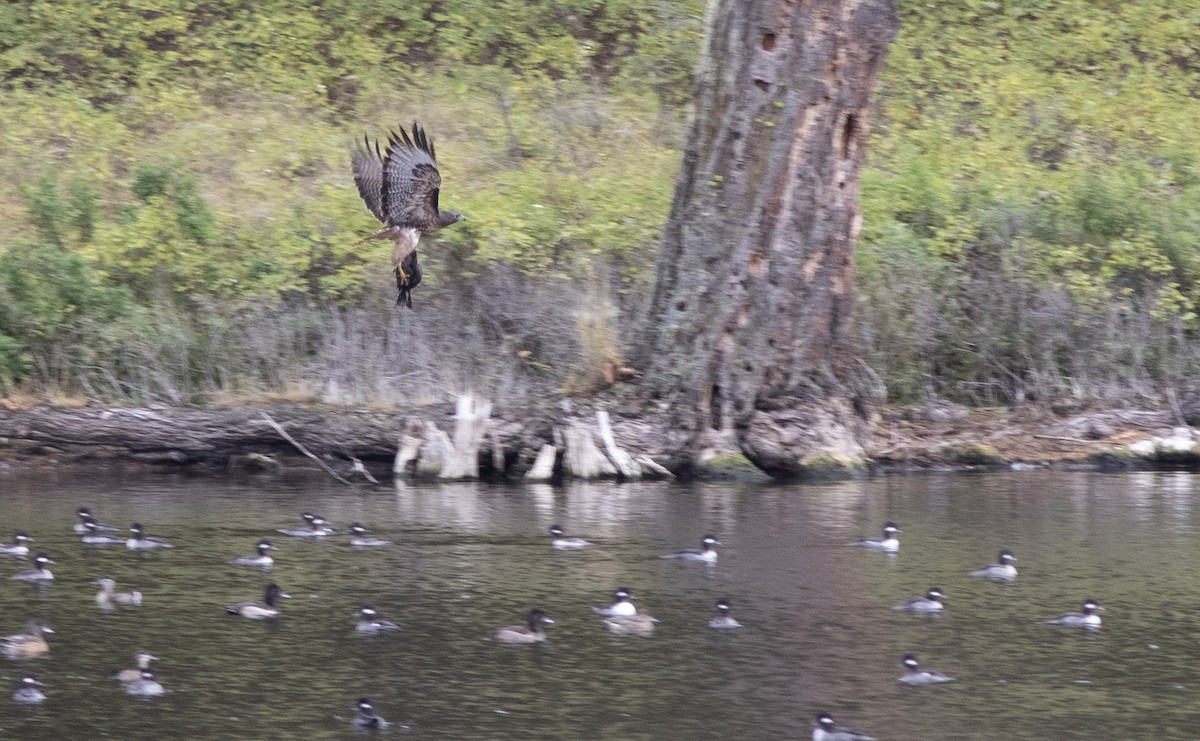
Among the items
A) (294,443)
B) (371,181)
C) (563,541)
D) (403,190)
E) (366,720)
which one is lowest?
(366,720)

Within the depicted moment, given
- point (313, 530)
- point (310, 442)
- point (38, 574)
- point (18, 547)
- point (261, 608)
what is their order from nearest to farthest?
point (261, 608)
point (38, 574)
point (18, 547)
point (313, 530)
point (310, 442)

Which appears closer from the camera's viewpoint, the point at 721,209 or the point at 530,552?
the point at 530,552

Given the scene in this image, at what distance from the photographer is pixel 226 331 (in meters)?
20.9

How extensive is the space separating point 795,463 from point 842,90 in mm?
4315

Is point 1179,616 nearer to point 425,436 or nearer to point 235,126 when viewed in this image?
point 425,436

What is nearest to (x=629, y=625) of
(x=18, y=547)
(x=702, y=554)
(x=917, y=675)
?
(x=917, y=675)

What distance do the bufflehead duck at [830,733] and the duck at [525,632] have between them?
8.91 ft

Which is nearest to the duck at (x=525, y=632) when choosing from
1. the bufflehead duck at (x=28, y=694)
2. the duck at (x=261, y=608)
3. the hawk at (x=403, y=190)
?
the duck at (x=261, y=608)

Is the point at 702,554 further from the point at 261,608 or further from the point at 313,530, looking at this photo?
the point at 261,608

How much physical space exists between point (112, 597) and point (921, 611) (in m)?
5.97

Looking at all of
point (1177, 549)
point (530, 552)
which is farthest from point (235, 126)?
point (1177, 549)

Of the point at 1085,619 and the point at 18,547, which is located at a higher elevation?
the point at 18,547

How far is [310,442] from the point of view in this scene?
19422 mm

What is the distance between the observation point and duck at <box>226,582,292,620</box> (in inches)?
488
